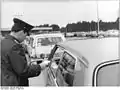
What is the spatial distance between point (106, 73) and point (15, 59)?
760mm

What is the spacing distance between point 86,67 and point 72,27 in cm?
76

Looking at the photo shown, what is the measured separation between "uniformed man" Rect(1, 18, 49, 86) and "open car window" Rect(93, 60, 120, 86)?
0.66 meters

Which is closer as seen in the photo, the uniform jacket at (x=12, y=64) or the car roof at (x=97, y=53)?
the car roof at (x=97, y=53)

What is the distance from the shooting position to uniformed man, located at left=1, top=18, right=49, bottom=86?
62.3 inches

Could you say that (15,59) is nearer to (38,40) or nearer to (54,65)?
(54,65)

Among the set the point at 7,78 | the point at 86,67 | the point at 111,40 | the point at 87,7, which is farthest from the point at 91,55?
the point at 7,78

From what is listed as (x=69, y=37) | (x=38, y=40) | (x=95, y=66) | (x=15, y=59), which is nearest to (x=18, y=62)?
(x=15, y=59)

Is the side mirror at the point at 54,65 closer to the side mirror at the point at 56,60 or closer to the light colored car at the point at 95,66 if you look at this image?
the side mirror at the point at 56,60

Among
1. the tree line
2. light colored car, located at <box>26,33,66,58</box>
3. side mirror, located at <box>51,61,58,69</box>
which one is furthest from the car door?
the tree line

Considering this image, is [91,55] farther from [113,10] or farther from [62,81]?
[113,10]

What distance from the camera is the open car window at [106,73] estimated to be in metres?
1.29

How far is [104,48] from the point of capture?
61.8 inches

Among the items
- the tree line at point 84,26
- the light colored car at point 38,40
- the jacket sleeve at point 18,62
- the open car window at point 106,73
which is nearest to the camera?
the open car window at point 106,73

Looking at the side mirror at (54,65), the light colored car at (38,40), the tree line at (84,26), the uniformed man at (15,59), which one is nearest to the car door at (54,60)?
the side mirror at (54,65)
